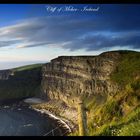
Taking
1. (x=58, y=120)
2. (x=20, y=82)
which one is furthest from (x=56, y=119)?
(x=20, y=82)

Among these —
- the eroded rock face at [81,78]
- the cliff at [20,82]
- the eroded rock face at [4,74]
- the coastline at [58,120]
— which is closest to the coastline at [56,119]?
the coastline at [58,120]

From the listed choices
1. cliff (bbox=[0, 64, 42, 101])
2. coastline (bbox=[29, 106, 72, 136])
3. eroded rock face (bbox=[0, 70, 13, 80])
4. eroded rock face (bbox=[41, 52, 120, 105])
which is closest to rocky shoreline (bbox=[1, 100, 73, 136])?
coastline (bbox=[29, 106, 72, 136])

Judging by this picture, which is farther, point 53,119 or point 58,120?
point 53,119

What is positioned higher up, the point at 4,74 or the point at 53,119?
the point at 4,74

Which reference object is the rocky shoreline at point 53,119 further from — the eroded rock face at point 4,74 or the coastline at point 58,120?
the eroded rock face at point 4,74

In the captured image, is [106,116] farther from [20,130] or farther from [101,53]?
[20,130]

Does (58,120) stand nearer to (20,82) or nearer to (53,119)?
(53,119)

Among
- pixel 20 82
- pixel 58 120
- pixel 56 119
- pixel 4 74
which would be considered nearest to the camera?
pixel 4 74

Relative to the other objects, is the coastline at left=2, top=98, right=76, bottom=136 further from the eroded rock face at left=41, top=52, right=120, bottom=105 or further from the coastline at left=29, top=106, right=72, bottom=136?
the eroded rock face at left=41, top=52, right=120, bottom=105
